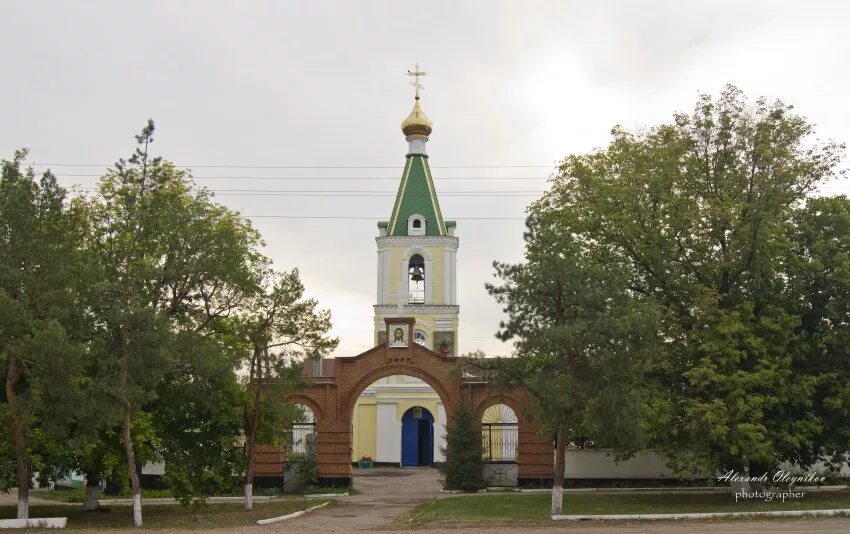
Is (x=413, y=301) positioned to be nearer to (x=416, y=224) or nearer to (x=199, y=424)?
(x=416, y=224)

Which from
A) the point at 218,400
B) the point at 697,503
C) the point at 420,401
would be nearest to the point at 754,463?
the point at 697,503

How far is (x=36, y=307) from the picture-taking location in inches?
796

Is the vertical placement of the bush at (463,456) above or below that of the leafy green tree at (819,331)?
below

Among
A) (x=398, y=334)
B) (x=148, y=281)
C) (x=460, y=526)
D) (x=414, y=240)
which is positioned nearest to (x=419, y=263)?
(x=414, y=240)

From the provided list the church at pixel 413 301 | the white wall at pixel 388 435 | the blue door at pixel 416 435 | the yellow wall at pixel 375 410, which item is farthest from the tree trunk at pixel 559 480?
the blue door at pixel 416 435

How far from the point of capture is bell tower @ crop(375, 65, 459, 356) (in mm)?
42094

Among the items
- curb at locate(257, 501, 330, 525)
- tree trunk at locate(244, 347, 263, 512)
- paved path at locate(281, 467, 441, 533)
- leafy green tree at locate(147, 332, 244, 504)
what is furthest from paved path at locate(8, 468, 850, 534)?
leafy green tree at locate(147, 332, 244, 504)

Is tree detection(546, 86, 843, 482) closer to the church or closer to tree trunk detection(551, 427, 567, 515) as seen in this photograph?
tree trunk detection(551, 427, 567, 515)

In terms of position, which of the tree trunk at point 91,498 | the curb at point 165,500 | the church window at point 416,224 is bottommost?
the curb at point 165,500

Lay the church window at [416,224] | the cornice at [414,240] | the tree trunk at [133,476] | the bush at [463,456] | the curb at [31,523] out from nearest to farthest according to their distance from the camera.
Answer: the curb at [31,523], the tree trunk at [133,476], the bush at [463,456], the cornice at [414,240], the church window at [416,224]

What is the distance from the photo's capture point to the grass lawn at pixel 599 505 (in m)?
21.4

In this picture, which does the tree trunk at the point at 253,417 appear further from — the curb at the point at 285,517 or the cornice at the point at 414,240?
the cornice at the point at 414,240

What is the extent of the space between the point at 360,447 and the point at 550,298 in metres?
25.1

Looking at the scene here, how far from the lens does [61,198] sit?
834 inches
